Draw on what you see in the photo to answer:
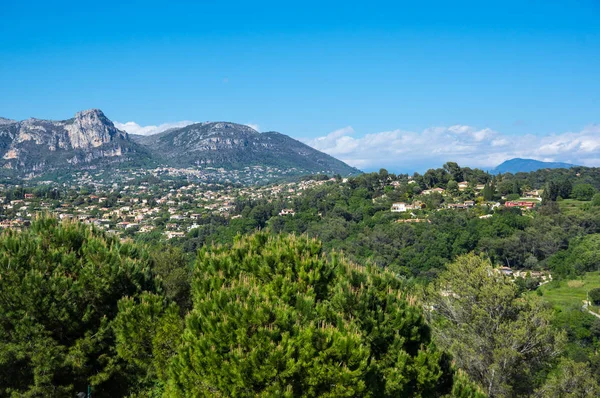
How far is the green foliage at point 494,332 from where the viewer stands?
11.2m

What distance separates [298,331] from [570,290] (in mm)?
36861

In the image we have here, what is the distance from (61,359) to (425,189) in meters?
72.0

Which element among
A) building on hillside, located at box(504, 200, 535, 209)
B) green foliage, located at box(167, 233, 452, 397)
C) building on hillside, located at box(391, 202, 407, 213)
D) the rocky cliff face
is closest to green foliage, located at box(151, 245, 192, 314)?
green foliage, located at box(167, 233, 452, 397)

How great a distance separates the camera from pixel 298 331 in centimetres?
601

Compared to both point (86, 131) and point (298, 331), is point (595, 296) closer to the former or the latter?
point (298, 331)

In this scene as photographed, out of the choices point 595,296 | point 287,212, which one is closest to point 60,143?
point 287,212

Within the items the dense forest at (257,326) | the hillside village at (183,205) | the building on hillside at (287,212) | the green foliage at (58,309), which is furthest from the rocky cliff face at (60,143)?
the dense forest at (257,326)

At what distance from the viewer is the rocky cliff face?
177500mm

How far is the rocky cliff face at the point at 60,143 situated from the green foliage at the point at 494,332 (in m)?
187

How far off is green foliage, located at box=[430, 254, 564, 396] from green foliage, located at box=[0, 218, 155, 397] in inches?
297

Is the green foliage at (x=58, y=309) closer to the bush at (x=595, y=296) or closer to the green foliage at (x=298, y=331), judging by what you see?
the green foliage at (x=298, y=331)

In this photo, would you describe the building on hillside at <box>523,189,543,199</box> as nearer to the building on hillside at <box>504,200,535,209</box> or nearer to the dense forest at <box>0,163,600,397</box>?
the building on hillside at <box>504,200,535,209</box>

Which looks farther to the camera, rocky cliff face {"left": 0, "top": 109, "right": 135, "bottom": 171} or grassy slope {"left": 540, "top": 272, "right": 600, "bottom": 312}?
rocky cliff face {"left": 0, "top": 109, "right": 135, "bottom": 171}

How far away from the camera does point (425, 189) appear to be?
2963 inches
